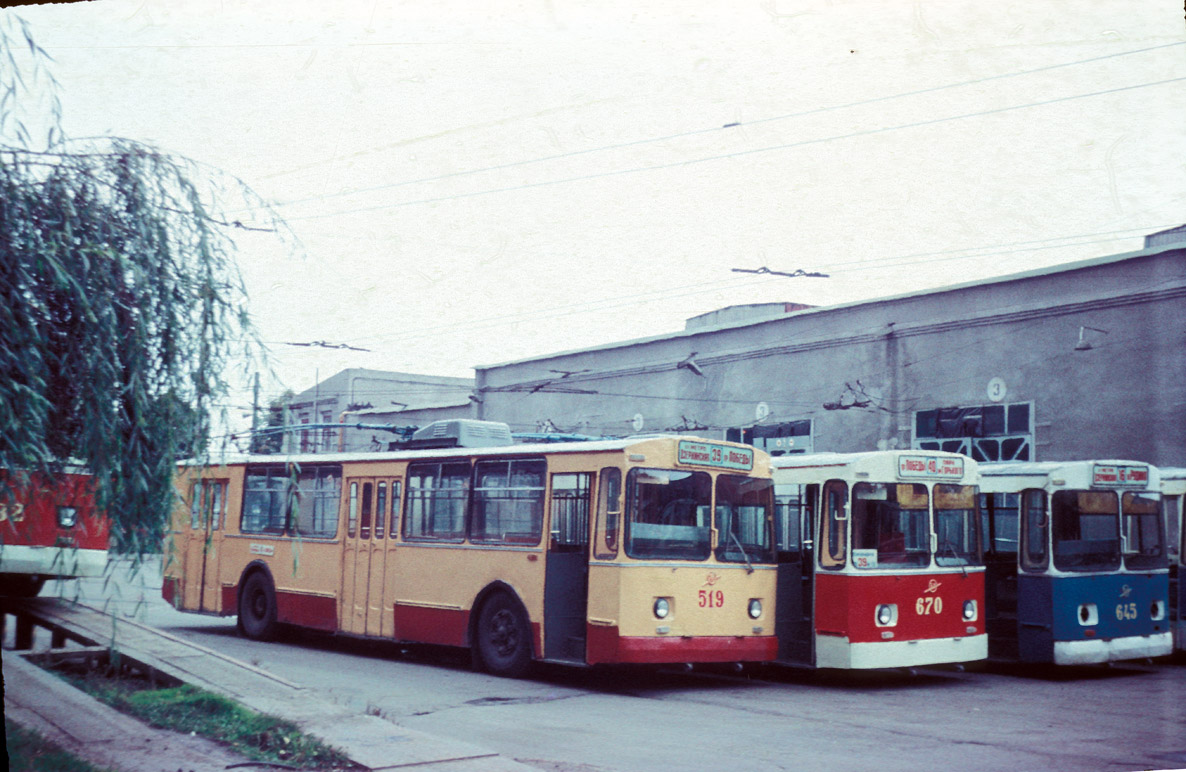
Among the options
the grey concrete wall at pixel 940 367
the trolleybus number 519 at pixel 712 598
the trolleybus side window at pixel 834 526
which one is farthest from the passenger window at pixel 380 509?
the grey concrete wall at pixel 940 367

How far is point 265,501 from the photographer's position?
689 inches

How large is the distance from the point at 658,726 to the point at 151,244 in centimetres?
569

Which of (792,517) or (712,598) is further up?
(792,517)

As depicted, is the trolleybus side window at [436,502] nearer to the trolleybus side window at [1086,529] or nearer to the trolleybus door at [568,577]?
the trolleybus door at [568,577]

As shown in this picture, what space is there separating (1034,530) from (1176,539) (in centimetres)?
315

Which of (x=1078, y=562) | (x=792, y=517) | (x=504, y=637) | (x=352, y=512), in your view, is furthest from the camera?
(x=352, y=512)

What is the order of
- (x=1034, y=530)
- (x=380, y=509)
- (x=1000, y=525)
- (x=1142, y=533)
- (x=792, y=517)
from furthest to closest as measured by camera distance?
(x=380, y=509) < (x=1000, y=525) < (x=1142, y=533) < (x=1034, y=530) < (x=792, y=517)

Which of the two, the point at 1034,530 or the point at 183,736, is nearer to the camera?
the point at 183,736

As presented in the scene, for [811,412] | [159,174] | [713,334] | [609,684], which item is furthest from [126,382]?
[713,334]

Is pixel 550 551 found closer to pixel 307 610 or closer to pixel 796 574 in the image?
pixel 796 574

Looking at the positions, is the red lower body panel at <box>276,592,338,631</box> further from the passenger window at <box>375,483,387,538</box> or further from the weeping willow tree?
the weeping willow tree

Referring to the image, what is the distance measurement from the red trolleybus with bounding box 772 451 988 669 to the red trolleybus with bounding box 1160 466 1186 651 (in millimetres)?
3522

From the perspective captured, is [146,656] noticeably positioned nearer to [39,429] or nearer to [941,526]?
[39,429]

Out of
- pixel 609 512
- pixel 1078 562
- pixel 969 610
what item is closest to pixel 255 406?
pixel 609 512
